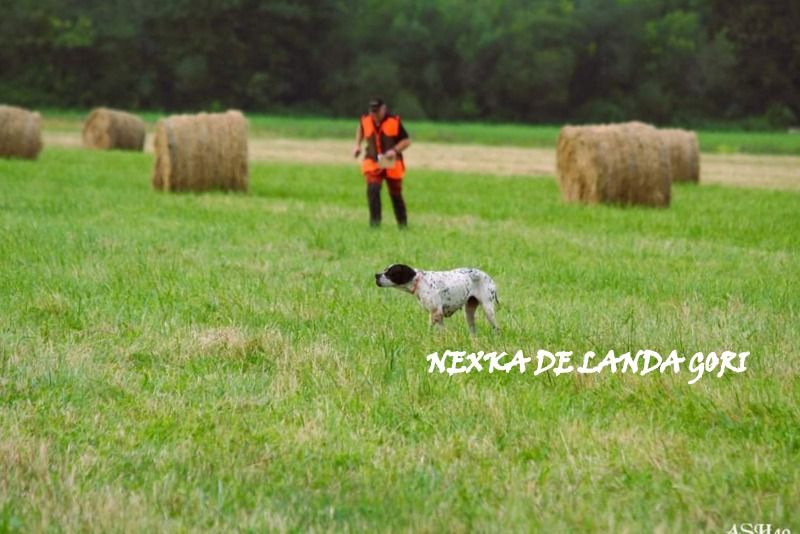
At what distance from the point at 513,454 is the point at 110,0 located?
79.8m

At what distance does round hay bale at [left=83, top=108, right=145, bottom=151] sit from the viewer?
132ft

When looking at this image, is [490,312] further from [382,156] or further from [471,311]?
[382,156]

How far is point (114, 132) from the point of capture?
40.1 meters

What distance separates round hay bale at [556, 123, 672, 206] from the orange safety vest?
202 inches

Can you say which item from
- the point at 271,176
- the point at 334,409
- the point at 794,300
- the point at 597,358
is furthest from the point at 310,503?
the point at 271,176


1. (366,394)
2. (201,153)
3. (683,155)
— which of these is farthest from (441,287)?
(683,155)

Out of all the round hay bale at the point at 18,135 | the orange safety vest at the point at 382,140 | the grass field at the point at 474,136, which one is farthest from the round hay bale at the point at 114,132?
the orange safety vest at the point at 382,140

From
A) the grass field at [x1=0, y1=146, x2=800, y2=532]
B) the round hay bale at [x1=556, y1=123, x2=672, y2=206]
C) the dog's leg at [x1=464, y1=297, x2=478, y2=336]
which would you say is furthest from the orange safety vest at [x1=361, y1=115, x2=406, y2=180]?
the dog's leg at [x1=464, y1=297, x2=478, y2=336]

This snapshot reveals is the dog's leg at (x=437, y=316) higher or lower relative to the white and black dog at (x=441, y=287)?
lower

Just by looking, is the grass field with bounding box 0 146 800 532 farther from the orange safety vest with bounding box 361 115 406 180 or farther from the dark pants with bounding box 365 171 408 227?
the orange safety vest with bounding box 361 115 406 180

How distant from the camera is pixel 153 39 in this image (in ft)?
261

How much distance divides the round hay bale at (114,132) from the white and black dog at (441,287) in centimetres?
3230

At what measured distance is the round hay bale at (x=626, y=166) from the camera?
69.9 feet

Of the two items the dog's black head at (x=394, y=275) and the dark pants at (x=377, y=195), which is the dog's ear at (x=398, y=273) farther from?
the dark pants at (x=377, y=195)
